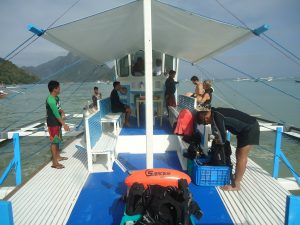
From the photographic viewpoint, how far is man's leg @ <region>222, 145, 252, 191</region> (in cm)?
355

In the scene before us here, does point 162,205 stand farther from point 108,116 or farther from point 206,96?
point 206,96

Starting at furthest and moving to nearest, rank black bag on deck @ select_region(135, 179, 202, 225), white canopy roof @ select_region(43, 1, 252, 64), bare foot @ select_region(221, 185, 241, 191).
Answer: white canopy roof @ select_region(43, 1, 252, 64) → bare foot @ select_region(221, 185, 241, 191) → black bag on deck @ select_region(135, 179, 202, 225)

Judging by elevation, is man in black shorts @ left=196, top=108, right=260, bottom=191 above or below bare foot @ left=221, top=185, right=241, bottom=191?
above

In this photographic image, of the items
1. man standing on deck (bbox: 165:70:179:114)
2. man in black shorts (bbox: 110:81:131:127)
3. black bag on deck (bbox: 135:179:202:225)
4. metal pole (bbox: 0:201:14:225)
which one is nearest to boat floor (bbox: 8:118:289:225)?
black bag on deck (bbox: 135:179:202:225)

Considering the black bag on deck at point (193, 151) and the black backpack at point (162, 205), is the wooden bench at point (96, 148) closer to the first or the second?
the black bag on deck at point (193, 151)

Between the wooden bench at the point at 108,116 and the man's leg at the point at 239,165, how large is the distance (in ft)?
10.2

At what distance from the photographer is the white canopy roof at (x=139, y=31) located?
3.92 metres

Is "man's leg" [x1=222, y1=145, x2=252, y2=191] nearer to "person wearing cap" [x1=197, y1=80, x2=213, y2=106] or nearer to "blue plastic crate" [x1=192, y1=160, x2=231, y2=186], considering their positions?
"blue plastic crate" [x1=192, y1=160, x2=231, y2=186]

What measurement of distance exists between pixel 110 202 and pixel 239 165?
6.43 ft

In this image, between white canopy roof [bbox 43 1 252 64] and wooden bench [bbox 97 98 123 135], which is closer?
white canopy roof [bbox 43 1 252 64]

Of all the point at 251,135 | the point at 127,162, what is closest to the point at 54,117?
the point at 127,162

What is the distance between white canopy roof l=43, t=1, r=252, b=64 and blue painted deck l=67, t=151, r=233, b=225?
8.54 ft

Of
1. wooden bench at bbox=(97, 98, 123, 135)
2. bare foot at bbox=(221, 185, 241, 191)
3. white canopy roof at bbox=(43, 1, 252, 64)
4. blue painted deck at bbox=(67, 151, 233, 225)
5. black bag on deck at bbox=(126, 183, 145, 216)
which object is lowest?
blue painted deck at bbox=(67, 151, 233, 225)

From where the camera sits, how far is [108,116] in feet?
21.8
